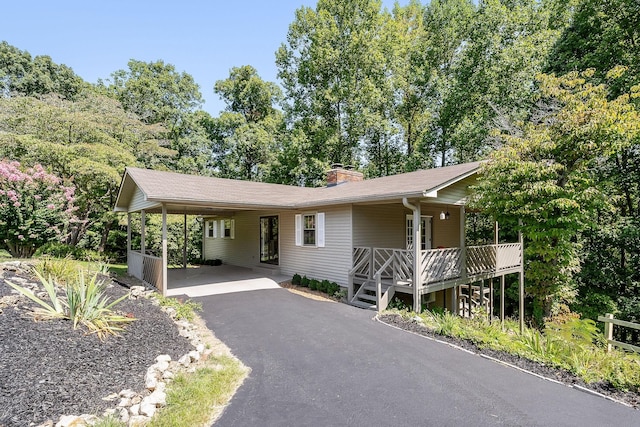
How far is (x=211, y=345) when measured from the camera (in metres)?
5.66

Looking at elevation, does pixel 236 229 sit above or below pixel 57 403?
above

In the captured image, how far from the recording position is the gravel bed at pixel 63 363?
310cm

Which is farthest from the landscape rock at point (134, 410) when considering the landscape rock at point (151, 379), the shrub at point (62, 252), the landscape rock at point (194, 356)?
the shrub at point (62, 252)

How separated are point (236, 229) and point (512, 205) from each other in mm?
11788

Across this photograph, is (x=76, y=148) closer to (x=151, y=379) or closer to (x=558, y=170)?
(x=151, y=379)

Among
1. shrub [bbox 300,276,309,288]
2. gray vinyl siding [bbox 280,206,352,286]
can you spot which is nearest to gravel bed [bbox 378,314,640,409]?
gray vinyl siding [bbox 280,206,352,286]

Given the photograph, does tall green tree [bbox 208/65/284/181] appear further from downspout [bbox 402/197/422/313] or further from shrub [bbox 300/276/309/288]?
downspout [bbox 402/197/422/313]

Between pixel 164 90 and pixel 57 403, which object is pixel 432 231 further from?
pixel 164 90

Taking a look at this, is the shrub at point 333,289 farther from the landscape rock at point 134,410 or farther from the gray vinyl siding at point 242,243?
the landscape rock at point 134,410

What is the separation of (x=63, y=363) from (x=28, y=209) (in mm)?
11683

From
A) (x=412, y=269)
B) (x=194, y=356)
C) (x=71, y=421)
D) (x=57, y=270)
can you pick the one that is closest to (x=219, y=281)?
(x=57, y=270)

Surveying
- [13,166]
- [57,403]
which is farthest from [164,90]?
[57,403]

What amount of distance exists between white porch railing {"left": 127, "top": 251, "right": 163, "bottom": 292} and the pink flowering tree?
3394mm

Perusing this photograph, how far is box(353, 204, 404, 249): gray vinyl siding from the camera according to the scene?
1012 cm
